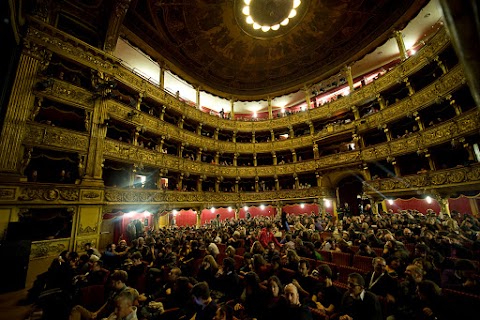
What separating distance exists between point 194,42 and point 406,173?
17.0 metres

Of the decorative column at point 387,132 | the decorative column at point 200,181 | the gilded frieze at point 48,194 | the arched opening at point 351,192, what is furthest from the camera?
the arched opening at point 351,192

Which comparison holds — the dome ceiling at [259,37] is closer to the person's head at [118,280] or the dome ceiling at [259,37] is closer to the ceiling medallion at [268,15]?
the ceiling medallion at [268,15]

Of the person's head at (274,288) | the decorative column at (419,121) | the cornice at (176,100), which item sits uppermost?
the cornice at (176,100)

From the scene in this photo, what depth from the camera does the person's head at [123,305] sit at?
10.0ft

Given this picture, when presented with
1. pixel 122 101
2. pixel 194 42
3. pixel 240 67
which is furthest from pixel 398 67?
pixel 122 101

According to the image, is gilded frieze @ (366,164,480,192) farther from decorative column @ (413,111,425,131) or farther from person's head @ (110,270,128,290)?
person's head @ (110,270,128,290)

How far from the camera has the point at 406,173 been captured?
13648 millimetres

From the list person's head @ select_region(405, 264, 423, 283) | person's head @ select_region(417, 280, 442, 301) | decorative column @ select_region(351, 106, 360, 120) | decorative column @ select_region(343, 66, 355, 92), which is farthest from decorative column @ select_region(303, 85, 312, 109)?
person's head @ select_region(417, 280, 442, 301)

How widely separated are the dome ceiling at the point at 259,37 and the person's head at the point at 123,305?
14887 millimetres

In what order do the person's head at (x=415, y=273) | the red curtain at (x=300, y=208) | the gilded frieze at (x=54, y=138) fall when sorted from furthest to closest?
the red curtain at (x=300, y=208)
the gilded frieze at (x=54, y=138)
the person's head at (x=415, y=273)

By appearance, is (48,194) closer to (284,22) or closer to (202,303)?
(202,303)

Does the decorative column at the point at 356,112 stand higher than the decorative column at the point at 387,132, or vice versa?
the decorative column at the point at 356,112

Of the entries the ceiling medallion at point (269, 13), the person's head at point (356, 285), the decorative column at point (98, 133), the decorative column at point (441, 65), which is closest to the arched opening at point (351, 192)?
the decorative column at point (441, 65)

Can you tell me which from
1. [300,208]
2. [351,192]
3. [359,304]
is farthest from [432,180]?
[359,304]
